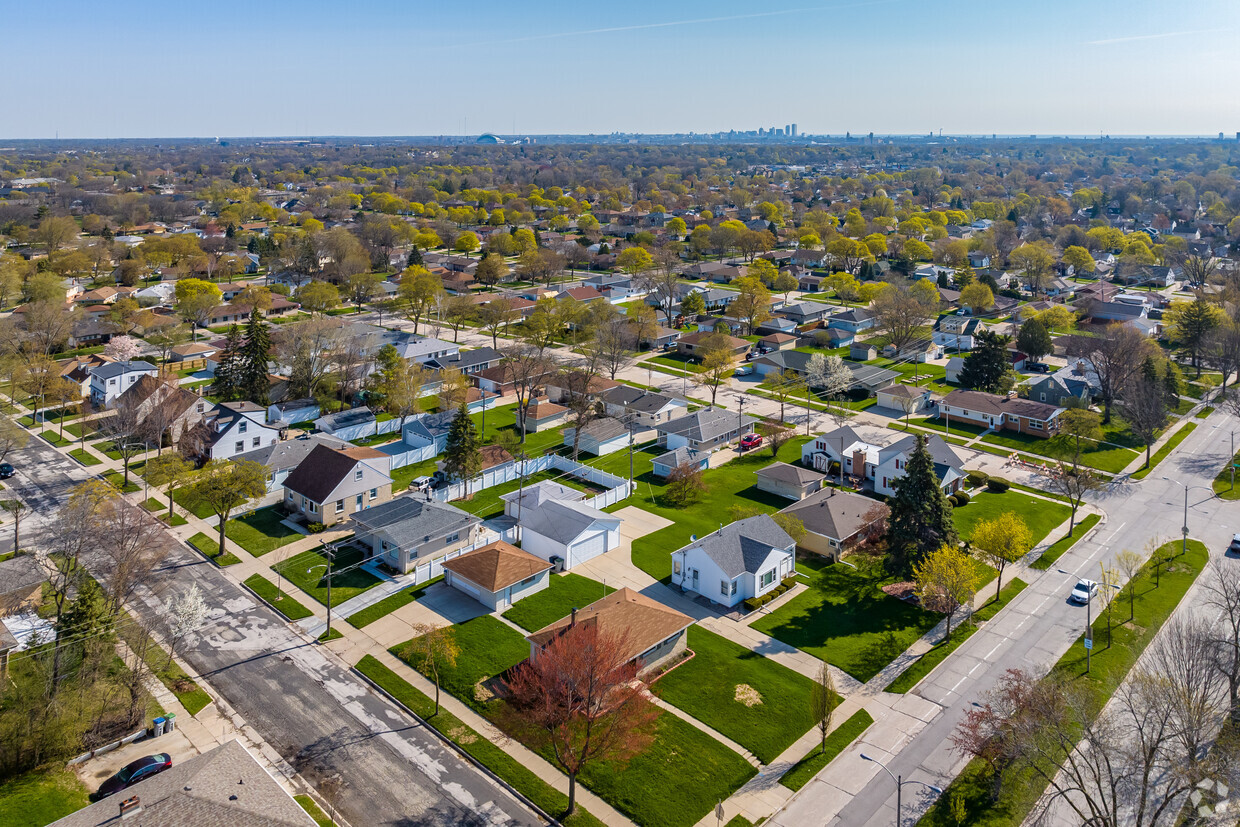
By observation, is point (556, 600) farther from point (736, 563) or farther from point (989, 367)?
point (989, 367)

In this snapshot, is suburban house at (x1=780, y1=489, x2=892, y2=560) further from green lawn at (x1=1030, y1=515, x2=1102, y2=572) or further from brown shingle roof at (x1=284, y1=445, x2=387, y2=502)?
brown shingle roof at (x1=284, y1=445, x2=387, y2=502)

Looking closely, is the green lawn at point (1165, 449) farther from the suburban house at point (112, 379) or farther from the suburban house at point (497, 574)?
the suburban house at point (112, 379)

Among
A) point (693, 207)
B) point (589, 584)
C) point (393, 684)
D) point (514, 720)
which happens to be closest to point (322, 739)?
point (393, 684)

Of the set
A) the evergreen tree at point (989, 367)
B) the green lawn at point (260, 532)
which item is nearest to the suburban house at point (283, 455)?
the green lawn at point (260, 532)

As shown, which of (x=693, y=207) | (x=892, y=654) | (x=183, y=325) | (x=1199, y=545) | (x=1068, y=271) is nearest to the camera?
(x=892, y=654)

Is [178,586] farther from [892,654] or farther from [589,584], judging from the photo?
[892,654]
